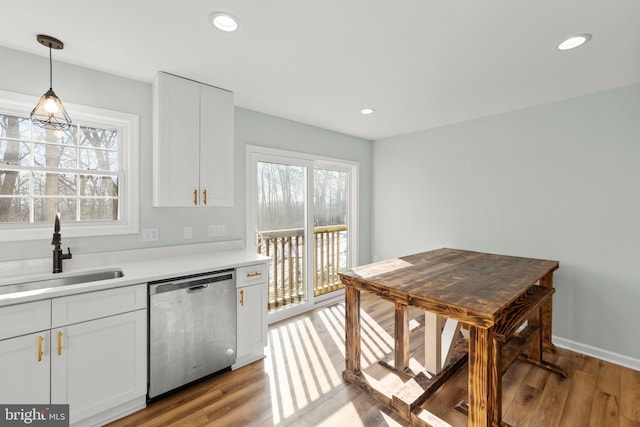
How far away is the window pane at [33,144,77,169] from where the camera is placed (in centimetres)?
203

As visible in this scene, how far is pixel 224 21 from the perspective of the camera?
1579mm

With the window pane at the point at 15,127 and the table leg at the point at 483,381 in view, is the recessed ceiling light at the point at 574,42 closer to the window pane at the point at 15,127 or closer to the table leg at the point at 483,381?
the table leg at the point at 483,381

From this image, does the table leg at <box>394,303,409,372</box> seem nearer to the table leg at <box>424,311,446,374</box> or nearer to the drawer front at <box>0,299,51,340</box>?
the table leg at <box>424,311,446,374</box>

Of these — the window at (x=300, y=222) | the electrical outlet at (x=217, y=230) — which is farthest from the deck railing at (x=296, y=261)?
the electrical outlet at (x=217, y=230)

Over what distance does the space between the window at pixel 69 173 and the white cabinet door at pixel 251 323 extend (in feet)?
3.66

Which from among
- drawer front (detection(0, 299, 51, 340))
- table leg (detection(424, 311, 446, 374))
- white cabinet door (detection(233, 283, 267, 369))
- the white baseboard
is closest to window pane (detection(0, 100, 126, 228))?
drawer front (detection(0, 299, 51, 340))

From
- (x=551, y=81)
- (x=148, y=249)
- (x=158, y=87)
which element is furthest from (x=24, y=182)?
(x=551, y=81)

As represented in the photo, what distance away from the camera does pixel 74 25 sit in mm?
1625

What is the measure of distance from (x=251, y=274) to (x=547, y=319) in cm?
273

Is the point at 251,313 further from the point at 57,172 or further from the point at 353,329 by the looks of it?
the point at 57,172

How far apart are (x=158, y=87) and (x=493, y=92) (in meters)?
2.87

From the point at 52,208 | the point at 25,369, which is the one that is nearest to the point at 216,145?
the point at 52,208

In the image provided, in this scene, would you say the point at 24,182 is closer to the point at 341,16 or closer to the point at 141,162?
the point at 141,162

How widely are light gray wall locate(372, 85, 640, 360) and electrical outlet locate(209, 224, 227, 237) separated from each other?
2581mm
